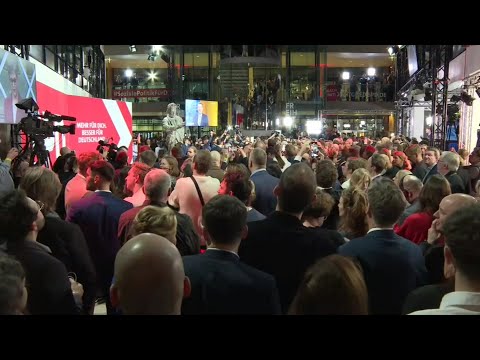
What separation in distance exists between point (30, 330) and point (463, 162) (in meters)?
7.35

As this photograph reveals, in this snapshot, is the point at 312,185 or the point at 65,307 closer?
the point at 65,307

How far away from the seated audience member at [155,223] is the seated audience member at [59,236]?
550mm

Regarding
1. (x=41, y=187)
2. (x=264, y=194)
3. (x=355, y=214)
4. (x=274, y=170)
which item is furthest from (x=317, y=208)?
(x=274, y=170)

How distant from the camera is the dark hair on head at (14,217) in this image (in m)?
2.45

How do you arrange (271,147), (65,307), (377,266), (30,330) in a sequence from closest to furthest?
(30,330)
(65,307)
(377,266)
(271,147)

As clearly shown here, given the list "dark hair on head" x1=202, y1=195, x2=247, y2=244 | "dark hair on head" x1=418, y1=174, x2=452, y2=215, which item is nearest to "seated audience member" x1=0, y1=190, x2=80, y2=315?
"dark hair on head" x1=202, y1=195, x2=247, y2=244

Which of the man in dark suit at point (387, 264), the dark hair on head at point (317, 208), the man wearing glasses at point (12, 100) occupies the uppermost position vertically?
the man wearing glasses at point (12, 100)

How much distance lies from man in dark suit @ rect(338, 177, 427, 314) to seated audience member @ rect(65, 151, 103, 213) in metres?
2.69

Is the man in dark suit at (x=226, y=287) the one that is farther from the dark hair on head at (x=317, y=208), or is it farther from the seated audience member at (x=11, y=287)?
Result: the dark hair on head at (x=317, y=208)

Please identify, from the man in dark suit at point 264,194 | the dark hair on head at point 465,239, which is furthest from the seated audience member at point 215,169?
the dark hair on head at point 465,239

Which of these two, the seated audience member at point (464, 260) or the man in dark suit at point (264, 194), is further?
the man in dark suit at point (264, 194)
